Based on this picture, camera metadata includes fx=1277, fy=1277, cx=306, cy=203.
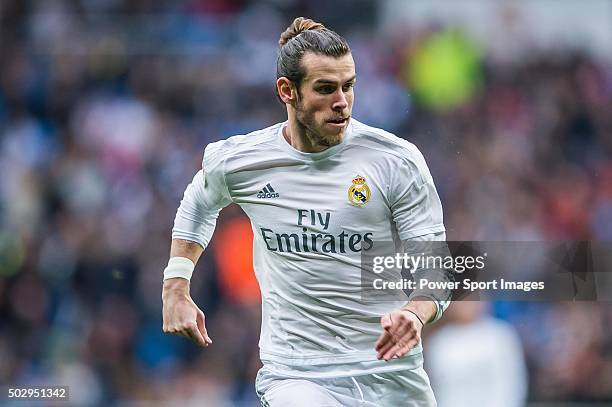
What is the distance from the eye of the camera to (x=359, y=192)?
544 centimetres

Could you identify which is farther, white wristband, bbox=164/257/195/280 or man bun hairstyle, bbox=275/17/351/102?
white wristband, bbox=164/257/195/280

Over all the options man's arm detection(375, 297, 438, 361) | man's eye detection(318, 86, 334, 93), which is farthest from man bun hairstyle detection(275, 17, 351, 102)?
man's arm detection(375, 297, 438, 361)

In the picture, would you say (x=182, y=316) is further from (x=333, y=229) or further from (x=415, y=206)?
(x=415, y=206)

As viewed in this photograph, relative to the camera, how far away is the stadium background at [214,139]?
34.1 ft

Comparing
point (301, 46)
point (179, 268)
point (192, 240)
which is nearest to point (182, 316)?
point (179, 268)

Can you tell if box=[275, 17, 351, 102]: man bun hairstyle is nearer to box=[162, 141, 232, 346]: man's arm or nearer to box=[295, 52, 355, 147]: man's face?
box=[295, 52, 355, 147]: man's face

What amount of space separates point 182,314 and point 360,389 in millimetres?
838

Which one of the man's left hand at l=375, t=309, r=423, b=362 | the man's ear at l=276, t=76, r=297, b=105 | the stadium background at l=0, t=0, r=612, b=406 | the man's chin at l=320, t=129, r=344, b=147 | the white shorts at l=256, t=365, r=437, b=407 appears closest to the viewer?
the man's left hand at l=375, t=309, r=423, b=362

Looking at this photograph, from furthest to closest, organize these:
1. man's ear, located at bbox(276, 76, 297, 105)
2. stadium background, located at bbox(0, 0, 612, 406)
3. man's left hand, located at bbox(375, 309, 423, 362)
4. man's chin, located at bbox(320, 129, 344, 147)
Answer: stadium background, located at bbox(0, 0, 612, 406) → man's ear, located at bbox(276, 76, 297, 105) → man's chin, located at bbox(320, 129, 344, 147) → man's left hand, located at bbox(375, 309, 423, 362)

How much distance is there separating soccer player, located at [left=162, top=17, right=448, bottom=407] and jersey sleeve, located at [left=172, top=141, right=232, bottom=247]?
270mm

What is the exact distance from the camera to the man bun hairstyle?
17.8ft

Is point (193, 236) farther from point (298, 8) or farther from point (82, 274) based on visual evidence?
point (298, 8)

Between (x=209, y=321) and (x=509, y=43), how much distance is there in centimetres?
535

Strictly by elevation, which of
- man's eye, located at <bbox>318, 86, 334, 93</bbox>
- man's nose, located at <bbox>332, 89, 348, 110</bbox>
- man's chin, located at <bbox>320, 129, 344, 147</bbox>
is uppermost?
man's eye, located at <bbox>318, 86, 334, 93</bbox>
